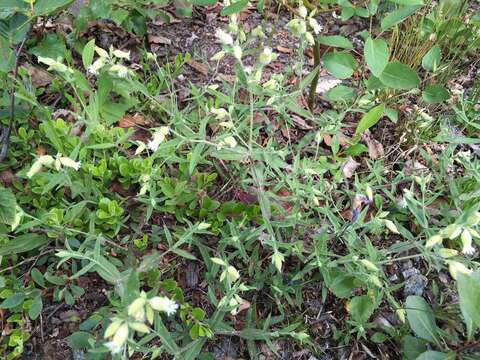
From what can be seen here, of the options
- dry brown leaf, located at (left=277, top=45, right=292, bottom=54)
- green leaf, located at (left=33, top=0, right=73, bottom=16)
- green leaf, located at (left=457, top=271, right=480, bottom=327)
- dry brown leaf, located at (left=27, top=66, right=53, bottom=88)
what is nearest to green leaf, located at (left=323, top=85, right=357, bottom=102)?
dry brown leaf, located at (left=277, top=45, right=292, bottom=54)

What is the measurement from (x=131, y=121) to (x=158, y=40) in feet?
2.05

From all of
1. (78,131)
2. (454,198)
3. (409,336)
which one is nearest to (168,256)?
(78,131)

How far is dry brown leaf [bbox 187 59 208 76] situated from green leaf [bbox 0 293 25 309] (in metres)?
1.43

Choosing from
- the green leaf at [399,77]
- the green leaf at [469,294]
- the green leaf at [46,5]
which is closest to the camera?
the green leaf at [469,294]

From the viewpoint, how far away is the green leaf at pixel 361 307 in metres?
1.58

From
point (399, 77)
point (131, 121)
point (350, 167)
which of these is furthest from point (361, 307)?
point (131, 121)

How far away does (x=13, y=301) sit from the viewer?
161 cm

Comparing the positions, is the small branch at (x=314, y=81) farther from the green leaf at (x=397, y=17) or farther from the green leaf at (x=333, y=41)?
the green leaf at (x=397, y=17)

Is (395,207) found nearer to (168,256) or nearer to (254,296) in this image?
(254,296)

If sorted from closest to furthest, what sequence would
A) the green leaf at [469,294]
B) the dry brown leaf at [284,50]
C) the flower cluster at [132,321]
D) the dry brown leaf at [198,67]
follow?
the flower cluster at [132,321]
the green leaf at [469,294]
the dry brown leaf at [198,67]
the dry brown leaf at [284,50]

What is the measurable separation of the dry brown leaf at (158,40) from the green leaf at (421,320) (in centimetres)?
185

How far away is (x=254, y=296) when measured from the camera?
1.75m

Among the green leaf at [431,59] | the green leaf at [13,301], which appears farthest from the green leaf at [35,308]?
the green leaf at [431,59]

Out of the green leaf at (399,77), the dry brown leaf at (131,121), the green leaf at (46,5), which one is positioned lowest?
the dry brown leaf at (131,121)
